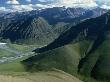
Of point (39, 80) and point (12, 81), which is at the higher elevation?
point (12, 81)

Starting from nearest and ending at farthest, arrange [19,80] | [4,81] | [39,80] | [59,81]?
[4,81] < [19,80] < [39,80] < [59,81]

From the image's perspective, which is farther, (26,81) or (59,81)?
(59,81)

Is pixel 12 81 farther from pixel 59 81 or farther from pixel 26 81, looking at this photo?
pixel 59 81

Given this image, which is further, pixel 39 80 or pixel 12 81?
pixel 39 80

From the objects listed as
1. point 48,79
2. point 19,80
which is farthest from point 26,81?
point 48,79

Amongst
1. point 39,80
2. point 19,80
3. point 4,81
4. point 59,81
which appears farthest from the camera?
point 59,81

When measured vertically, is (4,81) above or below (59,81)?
above

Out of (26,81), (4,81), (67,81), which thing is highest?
(4,81)

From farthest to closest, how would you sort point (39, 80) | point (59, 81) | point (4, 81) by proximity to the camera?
point (59, 81)
point (39, 80)
point (4, 81)

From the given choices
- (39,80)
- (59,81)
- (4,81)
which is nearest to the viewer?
(4,81)

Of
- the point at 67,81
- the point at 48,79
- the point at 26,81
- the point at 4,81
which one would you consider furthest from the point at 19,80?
the point at 67,81

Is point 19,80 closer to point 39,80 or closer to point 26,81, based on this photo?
point 26,81
